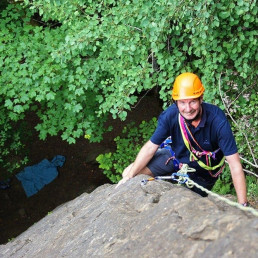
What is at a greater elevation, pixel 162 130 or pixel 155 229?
pixel 162 130

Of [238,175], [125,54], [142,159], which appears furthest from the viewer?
[125,54]

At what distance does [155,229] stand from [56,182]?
367 inches

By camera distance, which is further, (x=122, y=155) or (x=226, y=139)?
(x=122, y=155)

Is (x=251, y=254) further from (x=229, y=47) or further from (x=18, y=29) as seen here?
(x=18, y=29)

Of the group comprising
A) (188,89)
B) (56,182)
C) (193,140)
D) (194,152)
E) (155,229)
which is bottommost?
(56,182)

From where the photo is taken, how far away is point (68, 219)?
4.49 metres

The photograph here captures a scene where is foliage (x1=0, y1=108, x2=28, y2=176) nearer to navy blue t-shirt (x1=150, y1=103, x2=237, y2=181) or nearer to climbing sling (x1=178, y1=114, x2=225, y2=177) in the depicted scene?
navy blue t-shirt (x1=150, y1=103, x2=237, y2=181)

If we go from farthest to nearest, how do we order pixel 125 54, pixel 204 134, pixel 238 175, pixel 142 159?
pixel 125 54
pixel 142 159
pixel 204 134
pixel 238 175

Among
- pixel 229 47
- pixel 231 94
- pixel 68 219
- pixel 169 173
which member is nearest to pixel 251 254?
pixel 169 173

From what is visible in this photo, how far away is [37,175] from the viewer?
11.6 metres

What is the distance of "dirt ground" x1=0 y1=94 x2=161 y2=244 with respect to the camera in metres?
11.3

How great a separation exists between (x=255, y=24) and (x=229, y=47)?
1.41ft

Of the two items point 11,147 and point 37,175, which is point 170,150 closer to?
point 11,147

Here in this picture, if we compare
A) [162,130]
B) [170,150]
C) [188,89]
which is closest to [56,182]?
[170,150]
